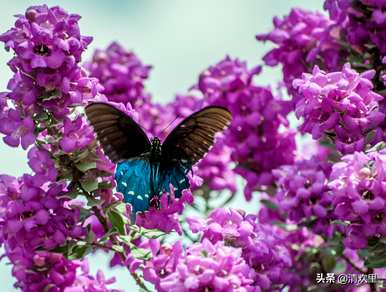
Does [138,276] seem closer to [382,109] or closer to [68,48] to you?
[68,48]

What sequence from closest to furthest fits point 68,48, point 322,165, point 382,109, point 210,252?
point 210,252 < point 68,48 < point 382,109 < point 322,165

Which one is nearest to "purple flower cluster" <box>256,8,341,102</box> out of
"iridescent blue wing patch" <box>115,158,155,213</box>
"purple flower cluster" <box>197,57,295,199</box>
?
"purple flower cluster" <box>197,57,295,199</box>

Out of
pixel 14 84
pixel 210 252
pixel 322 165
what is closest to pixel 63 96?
pixel 14 84

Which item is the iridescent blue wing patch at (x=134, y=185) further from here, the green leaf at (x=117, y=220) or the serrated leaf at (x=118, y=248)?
the serrated leaf at (x=118, y=248)

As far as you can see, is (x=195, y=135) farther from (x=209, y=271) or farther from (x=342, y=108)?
(x=209, y=271)

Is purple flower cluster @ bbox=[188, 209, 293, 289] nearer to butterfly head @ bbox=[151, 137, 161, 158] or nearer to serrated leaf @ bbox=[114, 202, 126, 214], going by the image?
serrated leaf @ bbox=[114, 202, 126, 214]

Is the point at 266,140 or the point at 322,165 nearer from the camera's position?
the point at 322,165

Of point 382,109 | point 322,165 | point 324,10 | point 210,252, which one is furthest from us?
point 324,10
